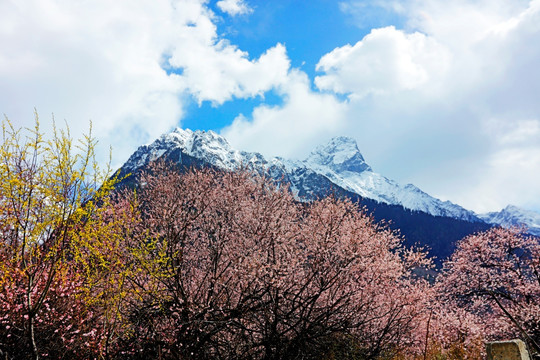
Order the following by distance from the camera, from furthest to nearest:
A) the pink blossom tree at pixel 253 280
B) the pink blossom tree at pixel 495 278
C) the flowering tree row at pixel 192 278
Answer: the pink blossom tree at pixel 495 278 < the pink blossom tree at pixel 253 280 < the flowering tree row at pixel 192 278

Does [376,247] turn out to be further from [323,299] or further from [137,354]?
[137,354]

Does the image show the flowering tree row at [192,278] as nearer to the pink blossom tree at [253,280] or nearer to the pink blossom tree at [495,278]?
the pink blossom tree at [253,280]

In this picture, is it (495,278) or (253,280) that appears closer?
(253,280)

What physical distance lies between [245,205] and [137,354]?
20.9 ft

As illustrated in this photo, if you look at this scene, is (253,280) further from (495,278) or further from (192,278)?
(495,278)

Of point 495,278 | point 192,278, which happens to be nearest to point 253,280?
point 192,278

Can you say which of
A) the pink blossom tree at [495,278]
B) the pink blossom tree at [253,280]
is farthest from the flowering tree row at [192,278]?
the pink blossom tree at [495,278]

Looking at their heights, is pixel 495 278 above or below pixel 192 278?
Result: below

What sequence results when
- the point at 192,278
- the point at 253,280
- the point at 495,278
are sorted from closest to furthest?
the point at 253,280, the point at 192,278, the point at 495,278

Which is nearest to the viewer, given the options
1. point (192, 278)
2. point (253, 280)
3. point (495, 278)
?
point (253, 280)

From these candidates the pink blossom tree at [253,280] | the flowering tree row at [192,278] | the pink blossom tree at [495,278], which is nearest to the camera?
the flowering tree row at [192,278]

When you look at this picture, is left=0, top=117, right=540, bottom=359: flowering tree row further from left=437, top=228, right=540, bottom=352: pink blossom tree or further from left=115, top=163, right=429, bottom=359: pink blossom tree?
left=437, top=228, right=540, bottom=352: pink blossom tree

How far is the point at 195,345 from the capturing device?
10.5 meters

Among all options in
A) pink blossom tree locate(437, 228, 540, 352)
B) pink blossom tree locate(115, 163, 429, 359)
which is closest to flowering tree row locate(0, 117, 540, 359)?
pink blossom tree locate(115, 163, 429, 359)
